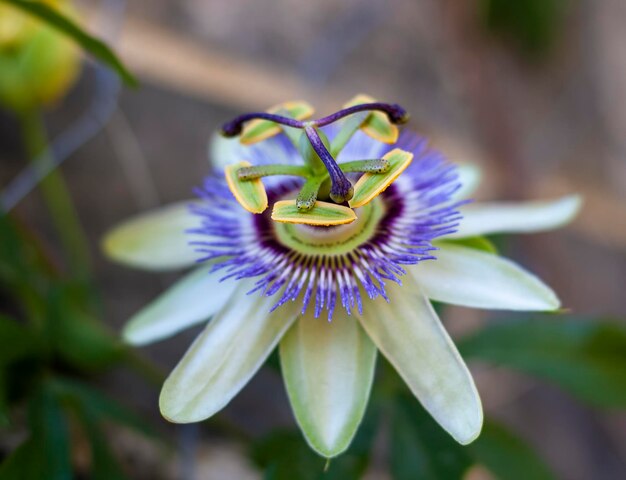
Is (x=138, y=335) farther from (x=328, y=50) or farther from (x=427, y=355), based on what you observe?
(x=328, y=50)

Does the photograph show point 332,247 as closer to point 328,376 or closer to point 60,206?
point 328,376

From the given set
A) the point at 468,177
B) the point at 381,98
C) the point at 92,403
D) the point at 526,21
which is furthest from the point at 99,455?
the point at 526,21

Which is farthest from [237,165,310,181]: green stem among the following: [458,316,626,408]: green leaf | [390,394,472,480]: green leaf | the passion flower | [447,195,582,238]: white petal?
[458,316,626,408]: green leaf

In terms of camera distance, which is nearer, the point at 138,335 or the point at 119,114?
the point at 138,335

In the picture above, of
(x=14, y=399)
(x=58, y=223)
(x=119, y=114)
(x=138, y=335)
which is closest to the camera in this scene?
(x=138, y=335)

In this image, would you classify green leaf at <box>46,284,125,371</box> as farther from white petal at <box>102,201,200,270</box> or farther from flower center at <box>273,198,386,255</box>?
flower center at <box>273,198,386,255</box>

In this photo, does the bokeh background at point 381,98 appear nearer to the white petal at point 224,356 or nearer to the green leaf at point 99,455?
the green leaf at point 99,455

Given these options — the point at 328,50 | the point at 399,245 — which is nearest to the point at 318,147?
the point at 399,245
